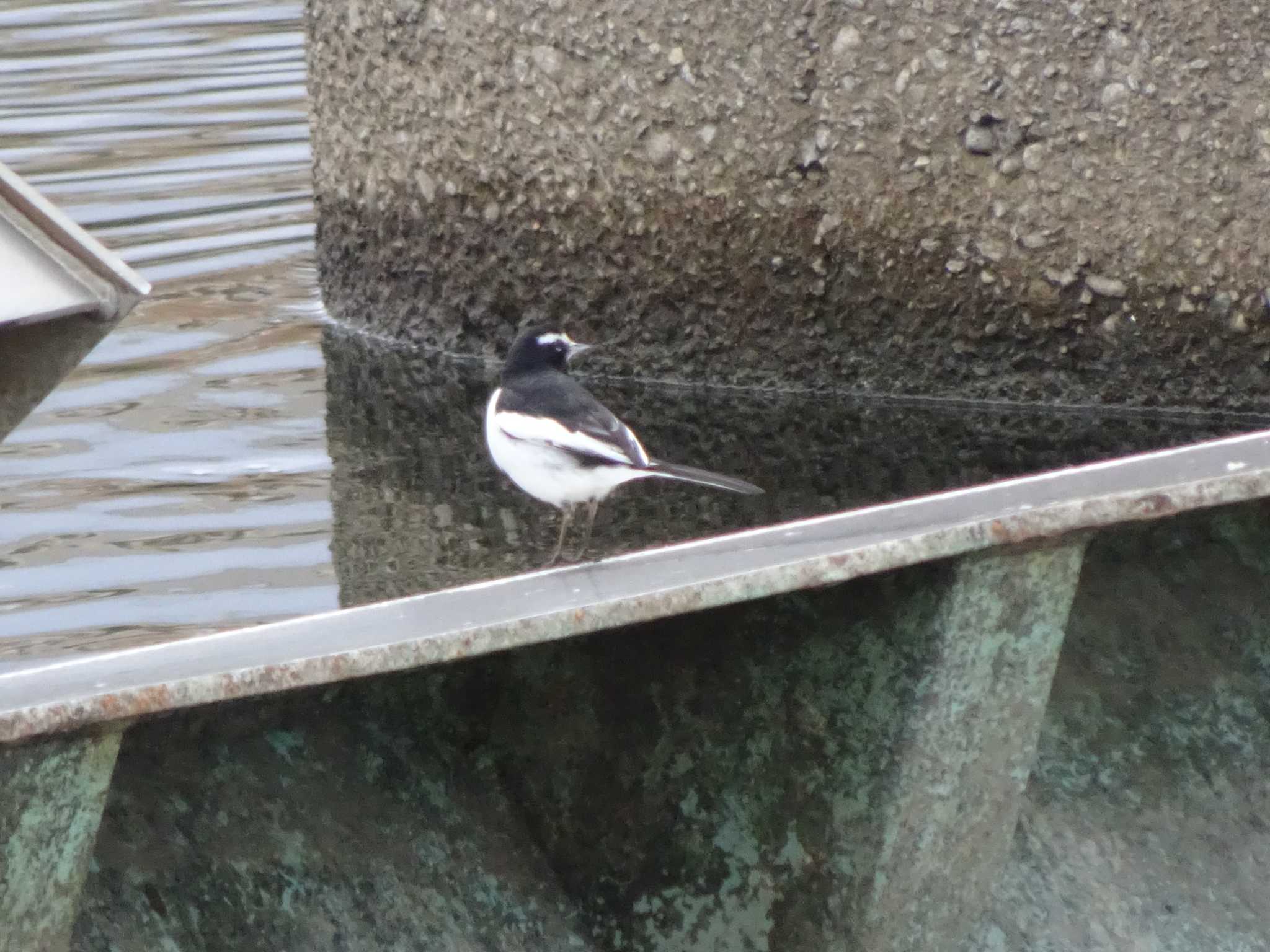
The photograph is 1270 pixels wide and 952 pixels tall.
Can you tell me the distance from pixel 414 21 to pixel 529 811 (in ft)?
17.3

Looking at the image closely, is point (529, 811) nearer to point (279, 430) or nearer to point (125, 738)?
point (125, 738)

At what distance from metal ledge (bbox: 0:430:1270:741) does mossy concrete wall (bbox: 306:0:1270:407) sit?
136 inches

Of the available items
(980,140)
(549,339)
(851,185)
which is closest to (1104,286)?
(980,140)

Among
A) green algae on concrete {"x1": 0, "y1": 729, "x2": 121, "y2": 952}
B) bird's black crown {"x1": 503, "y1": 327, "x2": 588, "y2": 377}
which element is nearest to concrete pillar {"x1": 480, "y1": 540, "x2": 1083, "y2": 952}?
green algae on concrete {"x1": 0, "y1": 729, "x2": 121, "y2": 952}

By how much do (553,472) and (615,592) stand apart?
183 cm

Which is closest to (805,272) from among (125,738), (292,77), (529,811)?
(529,811)

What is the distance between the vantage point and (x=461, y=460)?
7.04 metres

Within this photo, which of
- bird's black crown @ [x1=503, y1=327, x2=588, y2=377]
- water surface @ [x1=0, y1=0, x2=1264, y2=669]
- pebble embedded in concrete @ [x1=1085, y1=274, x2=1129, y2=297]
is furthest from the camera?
pebble embedded in concrete @ [x1=1085, y1=274, x2=1129, y2=297]

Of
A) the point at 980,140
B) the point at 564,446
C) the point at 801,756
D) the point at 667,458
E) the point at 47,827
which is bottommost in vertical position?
the point at 667,458

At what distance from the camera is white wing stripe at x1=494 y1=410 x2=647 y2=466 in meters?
4.41

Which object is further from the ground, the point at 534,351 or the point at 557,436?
the point at 557,436

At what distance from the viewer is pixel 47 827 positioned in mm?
2377

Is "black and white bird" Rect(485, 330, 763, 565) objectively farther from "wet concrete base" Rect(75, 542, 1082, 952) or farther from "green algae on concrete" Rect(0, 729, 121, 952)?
"green algae on concrete" Rect(0, 729, 121, 952)

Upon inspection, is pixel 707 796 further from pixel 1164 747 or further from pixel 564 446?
pixel 564 446
